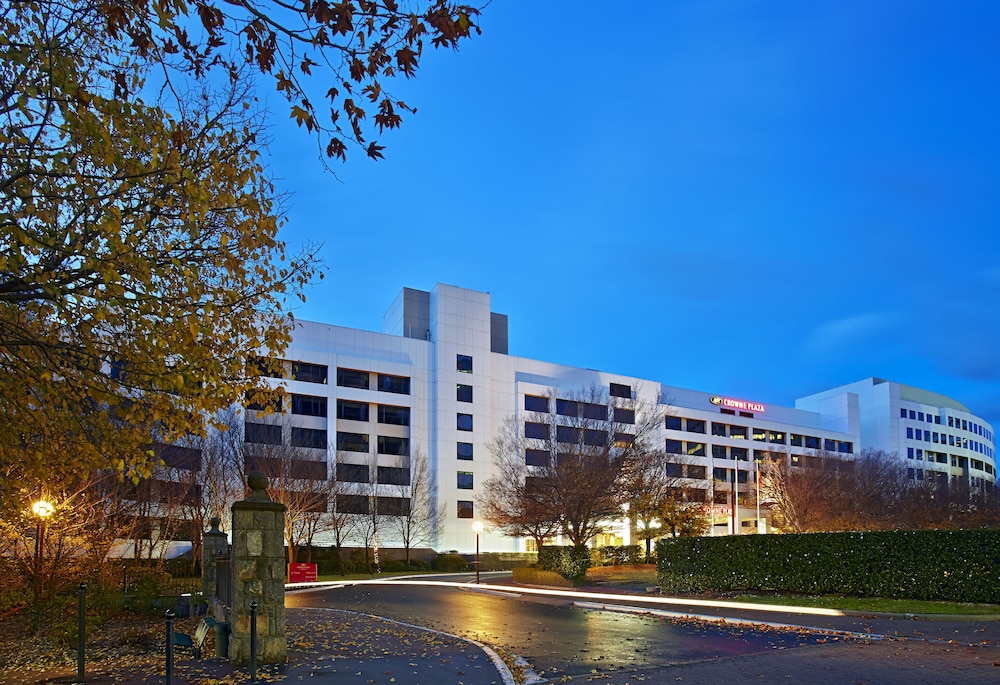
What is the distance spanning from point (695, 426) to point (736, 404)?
6.93m

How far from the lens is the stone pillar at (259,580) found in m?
11.7

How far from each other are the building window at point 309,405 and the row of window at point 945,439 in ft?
268

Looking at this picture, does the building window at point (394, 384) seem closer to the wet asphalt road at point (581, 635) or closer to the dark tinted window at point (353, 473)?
the dark tinted window at point (353, 473)

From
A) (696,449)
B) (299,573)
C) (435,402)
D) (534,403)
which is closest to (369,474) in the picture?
(435,402)

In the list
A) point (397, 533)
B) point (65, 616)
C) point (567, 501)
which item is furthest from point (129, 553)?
point (65, 616)

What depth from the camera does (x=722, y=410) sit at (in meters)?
92.0

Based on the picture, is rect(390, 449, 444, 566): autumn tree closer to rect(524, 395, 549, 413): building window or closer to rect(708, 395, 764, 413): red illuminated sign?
rect(524, 395, 549, 413): building window

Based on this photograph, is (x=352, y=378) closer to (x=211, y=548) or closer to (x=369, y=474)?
(x=369, y=474)

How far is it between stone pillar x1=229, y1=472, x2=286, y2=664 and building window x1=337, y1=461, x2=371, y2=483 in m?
47.0

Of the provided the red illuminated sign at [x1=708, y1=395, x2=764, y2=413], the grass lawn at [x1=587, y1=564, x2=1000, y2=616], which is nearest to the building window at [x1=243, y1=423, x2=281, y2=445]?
the grass lawn at [x1=587, y1=564, x2=1000, y2=616]

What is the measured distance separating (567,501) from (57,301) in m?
29.8

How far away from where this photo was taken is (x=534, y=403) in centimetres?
7362

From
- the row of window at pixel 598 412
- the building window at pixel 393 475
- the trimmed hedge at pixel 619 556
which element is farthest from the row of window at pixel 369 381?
the trimmed hedge at pixel 619 556

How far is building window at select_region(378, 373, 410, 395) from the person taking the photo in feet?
216
